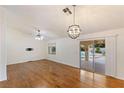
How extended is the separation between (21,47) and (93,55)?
638 cm

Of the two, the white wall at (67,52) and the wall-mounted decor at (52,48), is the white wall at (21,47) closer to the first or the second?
the wall-mounted decor at (52,48)

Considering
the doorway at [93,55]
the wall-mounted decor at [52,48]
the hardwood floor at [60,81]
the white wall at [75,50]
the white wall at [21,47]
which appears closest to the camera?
the hardwood floor at [60,81]

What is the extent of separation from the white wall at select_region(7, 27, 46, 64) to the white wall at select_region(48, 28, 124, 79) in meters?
1.15

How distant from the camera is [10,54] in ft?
29.9

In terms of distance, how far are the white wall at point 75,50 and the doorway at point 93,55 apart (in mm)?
290

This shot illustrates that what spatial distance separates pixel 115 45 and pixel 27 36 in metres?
7.69

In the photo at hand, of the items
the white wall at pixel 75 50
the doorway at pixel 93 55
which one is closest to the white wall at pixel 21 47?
the white wall at pixel 75 50

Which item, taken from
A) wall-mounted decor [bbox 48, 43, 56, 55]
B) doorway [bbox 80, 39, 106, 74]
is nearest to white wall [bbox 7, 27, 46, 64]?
wall-mounted decor [bbox 48, 43, 56, 55]

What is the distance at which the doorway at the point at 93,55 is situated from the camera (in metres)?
5.54

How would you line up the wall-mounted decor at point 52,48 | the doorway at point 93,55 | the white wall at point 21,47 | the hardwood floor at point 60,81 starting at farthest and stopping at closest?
the wall-mounted decor at point 52,48 → the white wall at point 21,47 → the doorway at point 93,55 → the hardwood floor at point 60,81

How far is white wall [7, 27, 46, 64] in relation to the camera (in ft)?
29.9

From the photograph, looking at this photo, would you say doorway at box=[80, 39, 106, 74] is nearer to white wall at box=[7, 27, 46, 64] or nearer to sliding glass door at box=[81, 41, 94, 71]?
sliding glass door at box=[81, 41, 94, 71]
